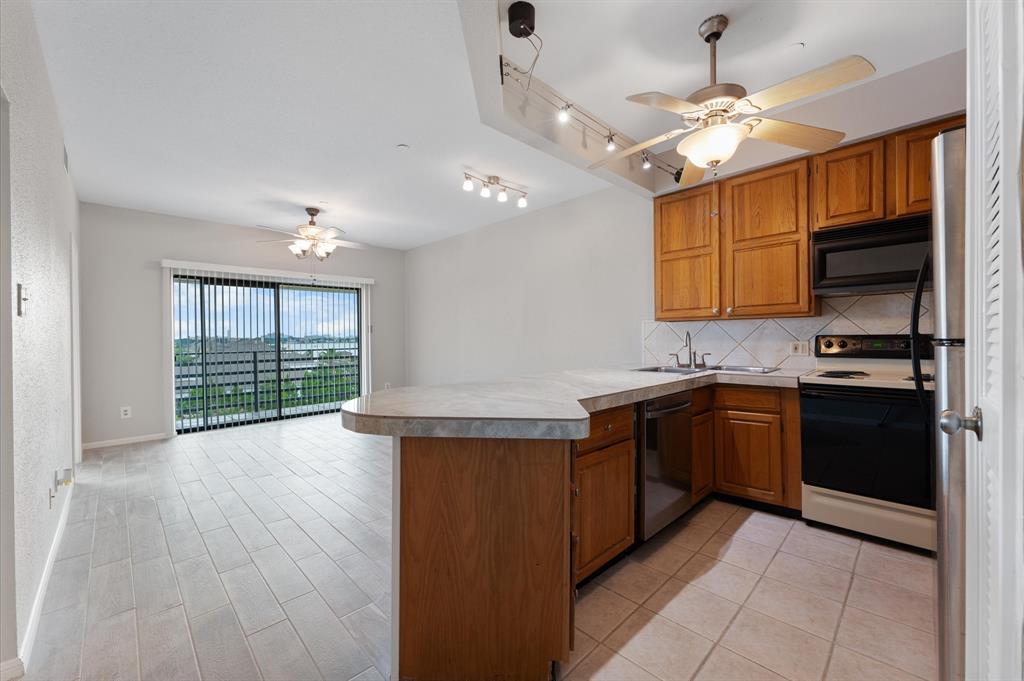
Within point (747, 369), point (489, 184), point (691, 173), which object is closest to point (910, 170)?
point (691, 173)

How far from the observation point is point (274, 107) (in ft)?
8.68

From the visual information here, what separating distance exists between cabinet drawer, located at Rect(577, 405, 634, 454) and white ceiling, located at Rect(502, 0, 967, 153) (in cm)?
183

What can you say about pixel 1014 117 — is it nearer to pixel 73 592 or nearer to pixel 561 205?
pixel 73 592

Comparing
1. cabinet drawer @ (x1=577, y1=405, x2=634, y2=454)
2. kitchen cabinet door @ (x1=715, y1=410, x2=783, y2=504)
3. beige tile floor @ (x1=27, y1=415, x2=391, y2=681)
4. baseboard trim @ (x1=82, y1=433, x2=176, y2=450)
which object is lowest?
beige tile floor @ (x1=27, y1=415, x2=391, y2=681)

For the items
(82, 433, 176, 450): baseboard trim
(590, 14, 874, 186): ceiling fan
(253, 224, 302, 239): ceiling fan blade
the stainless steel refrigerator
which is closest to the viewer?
the stainless steel refrigerator

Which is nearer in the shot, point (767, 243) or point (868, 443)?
point (868, 443)

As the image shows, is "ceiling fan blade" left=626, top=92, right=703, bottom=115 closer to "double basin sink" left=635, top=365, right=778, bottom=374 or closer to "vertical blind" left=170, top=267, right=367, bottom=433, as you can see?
"double basin sink" left=635, top=365, right=778, bottom=374

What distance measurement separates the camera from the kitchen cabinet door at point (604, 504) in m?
1.83

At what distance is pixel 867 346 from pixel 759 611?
1.90 metres

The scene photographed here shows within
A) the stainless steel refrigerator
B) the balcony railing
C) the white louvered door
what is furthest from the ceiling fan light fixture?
the balcony railing

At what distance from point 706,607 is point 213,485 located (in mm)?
3473

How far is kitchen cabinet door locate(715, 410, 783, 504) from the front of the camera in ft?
8.90

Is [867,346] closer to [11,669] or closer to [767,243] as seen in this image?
[767,243]

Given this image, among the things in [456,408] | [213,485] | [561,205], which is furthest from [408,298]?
[456,408]
